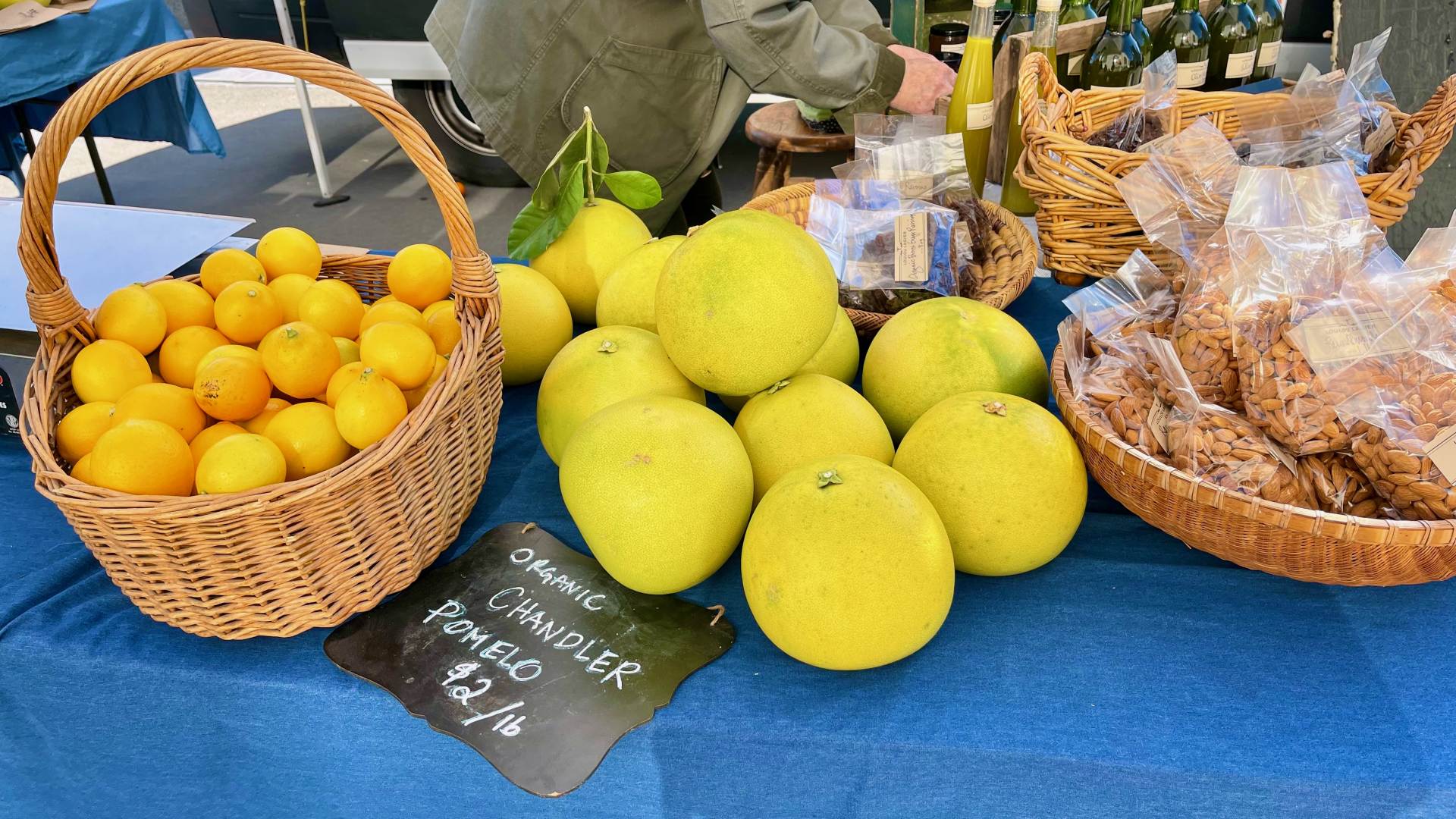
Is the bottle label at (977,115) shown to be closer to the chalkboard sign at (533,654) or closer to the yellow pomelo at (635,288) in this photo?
the yellow pomelo at (635,288)

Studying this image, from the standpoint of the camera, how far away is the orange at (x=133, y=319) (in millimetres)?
825

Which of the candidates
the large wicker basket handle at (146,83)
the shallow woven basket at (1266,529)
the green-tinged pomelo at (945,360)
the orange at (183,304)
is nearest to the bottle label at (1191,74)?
the green-tinged pomelo at (945,360)

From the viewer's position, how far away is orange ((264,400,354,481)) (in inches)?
29.2

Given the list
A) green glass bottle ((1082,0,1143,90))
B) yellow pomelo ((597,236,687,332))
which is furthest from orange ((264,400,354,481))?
green glass bottle ((1082,0,1143,90))

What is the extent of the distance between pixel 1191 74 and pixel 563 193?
3.97 feet

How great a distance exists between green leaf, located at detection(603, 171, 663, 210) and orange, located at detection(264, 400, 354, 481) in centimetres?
60

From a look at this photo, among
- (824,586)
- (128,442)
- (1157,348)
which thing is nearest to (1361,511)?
(1157,348)

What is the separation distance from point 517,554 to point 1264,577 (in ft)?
2.29

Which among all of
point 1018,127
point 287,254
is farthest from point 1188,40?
point 287,254

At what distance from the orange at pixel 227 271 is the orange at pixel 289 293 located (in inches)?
0.7

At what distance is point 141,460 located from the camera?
676 millimetres

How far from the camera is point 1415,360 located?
75cm

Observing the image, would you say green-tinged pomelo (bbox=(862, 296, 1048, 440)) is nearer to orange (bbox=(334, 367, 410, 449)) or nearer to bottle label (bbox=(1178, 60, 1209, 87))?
orange (bbox=(334, 367, 410, 449))

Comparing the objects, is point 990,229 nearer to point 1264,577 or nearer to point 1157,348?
point 1157,348
